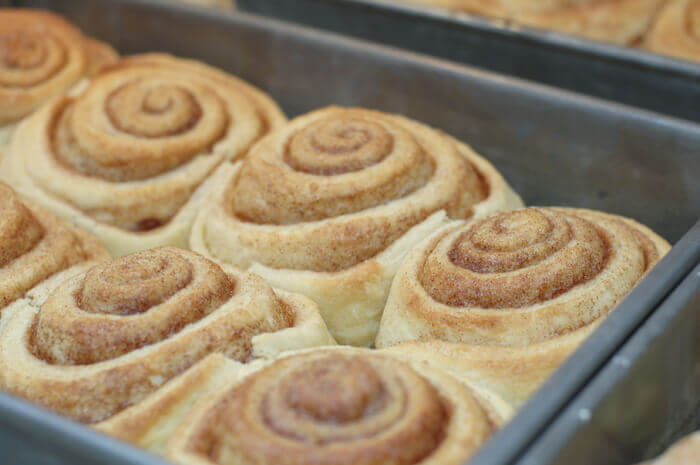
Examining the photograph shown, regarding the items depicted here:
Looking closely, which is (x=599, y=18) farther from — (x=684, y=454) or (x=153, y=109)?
(x=684, y=454)

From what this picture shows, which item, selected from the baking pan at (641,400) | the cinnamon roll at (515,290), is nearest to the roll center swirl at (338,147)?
the cinnamon roll at (515,290)

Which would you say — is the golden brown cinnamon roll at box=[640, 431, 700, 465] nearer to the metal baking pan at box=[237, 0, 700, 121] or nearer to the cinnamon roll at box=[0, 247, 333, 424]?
the cinnamon roll at box=[0, 247, 333, 424]

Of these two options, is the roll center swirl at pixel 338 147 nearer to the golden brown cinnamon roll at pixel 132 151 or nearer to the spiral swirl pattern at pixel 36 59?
the golden brown cinnamon roll at pixel 132 151

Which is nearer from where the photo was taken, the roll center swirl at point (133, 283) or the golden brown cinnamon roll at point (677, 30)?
the roll center swirl at point (133, 283)

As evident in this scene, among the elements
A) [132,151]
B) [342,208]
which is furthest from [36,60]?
[342,208]

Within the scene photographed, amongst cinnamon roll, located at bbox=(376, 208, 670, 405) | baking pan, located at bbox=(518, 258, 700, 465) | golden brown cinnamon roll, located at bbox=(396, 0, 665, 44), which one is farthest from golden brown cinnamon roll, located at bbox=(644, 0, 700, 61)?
baking pan, located at bbox=(518, 258, 700, 465)

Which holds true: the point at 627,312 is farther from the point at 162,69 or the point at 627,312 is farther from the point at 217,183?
the point at 162,69
